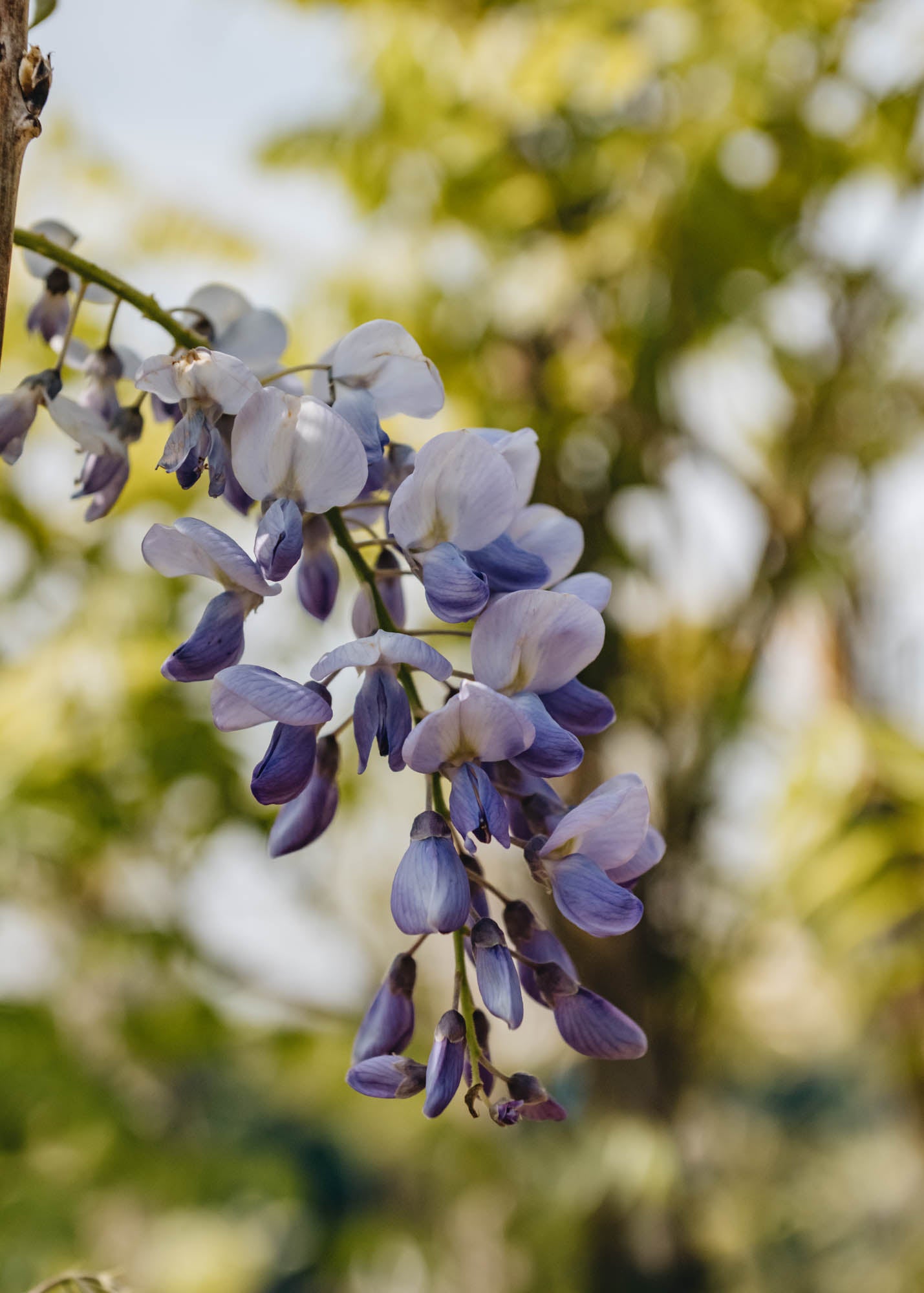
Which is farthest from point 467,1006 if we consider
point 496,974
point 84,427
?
point 84,427

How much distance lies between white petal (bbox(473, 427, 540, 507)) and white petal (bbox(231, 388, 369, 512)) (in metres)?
0.05

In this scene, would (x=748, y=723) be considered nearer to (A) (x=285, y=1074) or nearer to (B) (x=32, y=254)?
(A) (x=285, y=1074)

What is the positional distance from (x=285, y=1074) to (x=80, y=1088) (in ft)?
2.90

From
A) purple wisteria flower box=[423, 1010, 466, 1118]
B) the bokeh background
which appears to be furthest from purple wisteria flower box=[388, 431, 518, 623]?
the bokeh background

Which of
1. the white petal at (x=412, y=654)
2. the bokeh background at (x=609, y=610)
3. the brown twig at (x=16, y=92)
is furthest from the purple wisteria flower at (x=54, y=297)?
the bokeh background at (x=609, y=610)

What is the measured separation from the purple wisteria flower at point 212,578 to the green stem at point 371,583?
0.02 metres

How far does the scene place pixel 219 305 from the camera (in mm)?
371

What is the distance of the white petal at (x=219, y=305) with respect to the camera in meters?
0.37

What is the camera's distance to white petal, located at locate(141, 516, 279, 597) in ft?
0.88

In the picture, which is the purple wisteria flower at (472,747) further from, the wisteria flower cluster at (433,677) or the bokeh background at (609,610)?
the bokeh background at (609,610)

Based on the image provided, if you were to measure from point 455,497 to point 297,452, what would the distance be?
0.05 meters

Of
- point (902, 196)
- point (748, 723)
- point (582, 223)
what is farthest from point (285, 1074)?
point (902, 196)

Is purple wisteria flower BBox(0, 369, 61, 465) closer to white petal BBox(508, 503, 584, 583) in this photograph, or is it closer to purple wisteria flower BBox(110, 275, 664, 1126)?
purple wisteria flower BBox(110, 275, 664, 1126)

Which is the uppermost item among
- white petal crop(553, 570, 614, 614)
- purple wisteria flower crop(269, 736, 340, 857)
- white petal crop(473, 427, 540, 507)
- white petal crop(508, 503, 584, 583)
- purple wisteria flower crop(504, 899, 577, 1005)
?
white petal crop(473, 427, 540, 507)
